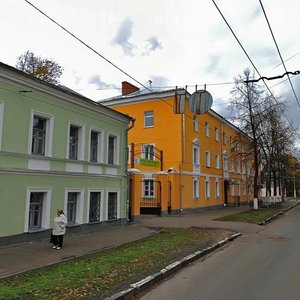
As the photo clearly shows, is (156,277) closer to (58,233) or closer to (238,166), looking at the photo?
(58,233)

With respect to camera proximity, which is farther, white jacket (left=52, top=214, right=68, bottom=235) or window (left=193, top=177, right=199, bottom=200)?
window (left=193, top=177, right=199, bottom=200)

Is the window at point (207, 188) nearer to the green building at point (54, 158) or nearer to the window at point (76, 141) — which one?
the green building at point (54, 158)

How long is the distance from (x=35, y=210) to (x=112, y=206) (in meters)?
5.49

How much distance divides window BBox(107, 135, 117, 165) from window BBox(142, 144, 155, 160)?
12.1 m

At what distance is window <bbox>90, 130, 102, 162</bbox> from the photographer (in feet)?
58.0

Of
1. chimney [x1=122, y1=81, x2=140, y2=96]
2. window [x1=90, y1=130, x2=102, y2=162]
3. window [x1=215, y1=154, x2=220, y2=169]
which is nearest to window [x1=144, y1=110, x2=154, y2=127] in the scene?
chimney [x1=122, y1=81, x2=140, y2=96]

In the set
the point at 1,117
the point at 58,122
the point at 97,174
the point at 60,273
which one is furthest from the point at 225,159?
the point at 60,273

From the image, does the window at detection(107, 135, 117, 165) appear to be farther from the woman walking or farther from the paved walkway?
the woman walking

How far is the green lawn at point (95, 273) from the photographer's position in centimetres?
625

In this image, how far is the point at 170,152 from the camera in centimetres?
3105

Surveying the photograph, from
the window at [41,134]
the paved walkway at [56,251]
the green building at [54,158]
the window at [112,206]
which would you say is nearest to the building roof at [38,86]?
the green building at [54,158]

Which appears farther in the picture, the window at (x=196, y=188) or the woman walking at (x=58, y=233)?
the window at (x=196, y=188)

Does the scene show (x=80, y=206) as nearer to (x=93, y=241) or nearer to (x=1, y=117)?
(x=93, y=241)

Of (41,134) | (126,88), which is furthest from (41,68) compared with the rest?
(41,134)
